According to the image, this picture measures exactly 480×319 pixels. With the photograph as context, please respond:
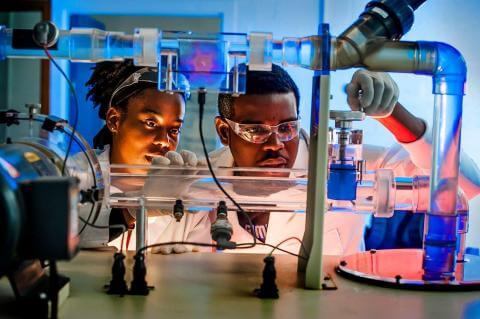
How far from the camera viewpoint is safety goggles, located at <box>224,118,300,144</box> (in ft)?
6.26

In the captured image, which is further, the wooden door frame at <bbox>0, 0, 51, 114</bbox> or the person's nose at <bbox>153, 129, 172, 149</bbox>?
the wooden door frame at <bbox>0, 0, 51, 114</bbox>

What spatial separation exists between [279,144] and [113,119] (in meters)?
0.63

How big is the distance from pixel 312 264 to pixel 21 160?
17.9 inches

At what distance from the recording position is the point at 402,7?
0.99 m

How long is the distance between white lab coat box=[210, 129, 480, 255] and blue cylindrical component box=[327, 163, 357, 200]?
42cm

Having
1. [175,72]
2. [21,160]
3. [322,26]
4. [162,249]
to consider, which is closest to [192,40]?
[175,72]

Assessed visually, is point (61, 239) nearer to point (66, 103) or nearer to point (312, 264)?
→ point (312, 264)

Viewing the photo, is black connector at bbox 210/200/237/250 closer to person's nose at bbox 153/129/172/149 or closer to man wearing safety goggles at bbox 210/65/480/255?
man wearing safety goggles at bbox 210/65/480/255

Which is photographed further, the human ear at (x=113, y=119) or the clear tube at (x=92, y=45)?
the human ear at (x=113, y=119)

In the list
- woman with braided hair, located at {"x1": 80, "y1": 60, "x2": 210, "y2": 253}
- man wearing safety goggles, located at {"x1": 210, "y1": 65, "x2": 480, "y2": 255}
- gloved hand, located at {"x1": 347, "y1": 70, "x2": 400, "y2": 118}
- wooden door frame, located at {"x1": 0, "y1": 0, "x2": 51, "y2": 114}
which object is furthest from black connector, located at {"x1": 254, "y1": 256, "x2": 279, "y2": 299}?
wooden door frame, located at {"x1": 0, "y1": 0, "x2": 51, "y2": 114}

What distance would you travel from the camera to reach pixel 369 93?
4.06 ft

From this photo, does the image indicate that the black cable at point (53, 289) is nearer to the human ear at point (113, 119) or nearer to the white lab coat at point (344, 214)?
the white lab coat at point (344, 214)

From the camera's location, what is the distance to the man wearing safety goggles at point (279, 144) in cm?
169

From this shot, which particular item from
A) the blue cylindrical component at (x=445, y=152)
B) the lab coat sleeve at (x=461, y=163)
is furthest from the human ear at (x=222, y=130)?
the blue cylindrical component at (x=445, y=152)
